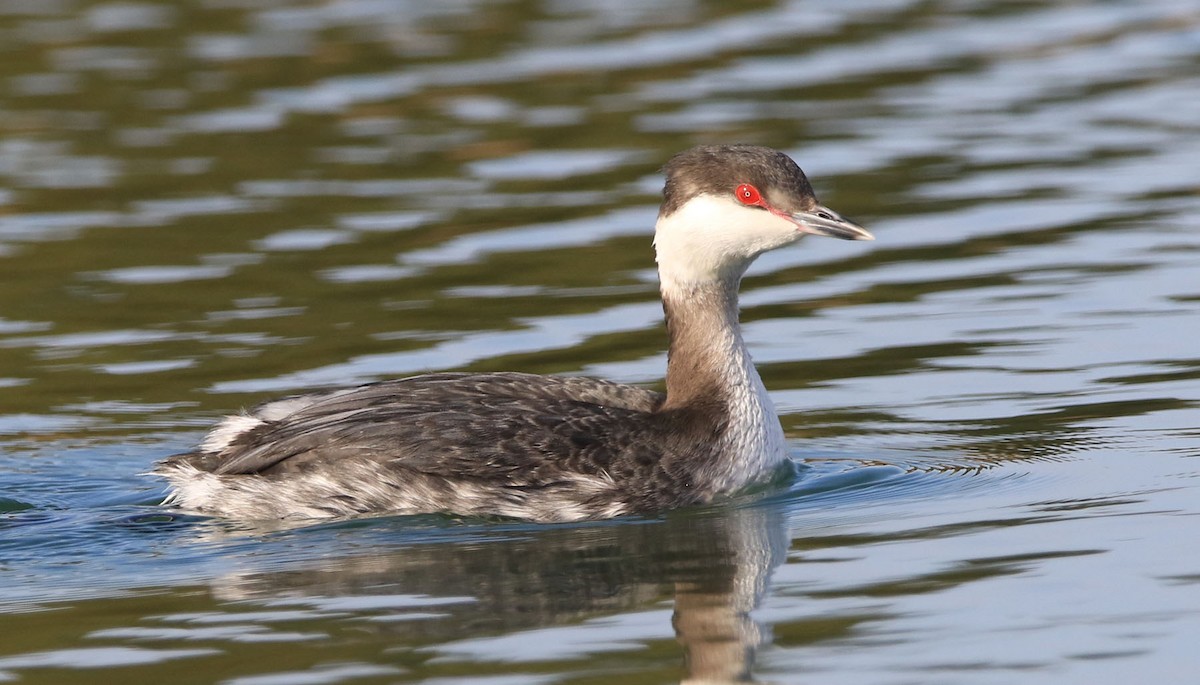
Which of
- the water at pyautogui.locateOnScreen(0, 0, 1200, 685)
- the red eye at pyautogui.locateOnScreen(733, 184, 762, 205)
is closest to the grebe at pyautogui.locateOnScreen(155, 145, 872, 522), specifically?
the red eye at pyautogui.locateOnScreen(733, 184, 762, 205)

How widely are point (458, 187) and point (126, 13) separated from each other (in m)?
8.69

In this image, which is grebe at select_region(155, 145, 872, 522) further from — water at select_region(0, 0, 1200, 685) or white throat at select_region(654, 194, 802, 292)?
water at select_region(0, 0, 1200, 685)

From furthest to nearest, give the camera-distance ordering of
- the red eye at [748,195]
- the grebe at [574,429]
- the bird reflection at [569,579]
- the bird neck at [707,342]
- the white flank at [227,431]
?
the bird neck at [707,342] → the white flank at [227,431] → the red eye at [748,195] → the grebe at [574,429] → the bird reflection at [569,579]

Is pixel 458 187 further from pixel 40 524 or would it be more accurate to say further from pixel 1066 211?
pixel 40 524

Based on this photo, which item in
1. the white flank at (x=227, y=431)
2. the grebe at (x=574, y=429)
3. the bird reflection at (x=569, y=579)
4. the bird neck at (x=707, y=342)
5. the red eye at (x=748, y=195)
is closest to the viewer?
the bird reflection at (x=569, y=579)

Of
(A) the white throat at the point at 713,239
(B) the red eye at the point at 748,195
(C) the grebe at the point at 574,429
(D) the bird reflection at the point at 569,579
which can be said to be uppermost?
(B) the red eye at the point at 748,195

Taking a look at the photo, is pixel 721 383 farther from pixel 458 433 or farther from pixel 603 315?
pixel 603 315

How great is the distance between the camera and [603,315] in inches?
525

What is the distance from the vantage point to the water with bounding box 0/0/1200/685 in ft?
25.1

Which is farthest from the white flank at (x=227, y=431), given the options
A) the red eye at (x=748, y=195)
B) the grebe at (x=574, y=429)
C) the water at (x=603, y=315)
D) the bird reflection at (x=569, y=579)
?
the red eye at (x=748, y=195)

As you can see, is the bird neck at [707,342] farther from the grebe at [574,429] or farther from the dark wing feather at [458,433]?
the dark wing feather at [458,433]

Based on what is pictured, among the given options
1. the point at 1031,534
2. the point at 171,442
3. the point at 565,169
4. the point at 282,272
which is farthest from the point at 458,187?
the point at 1031,534

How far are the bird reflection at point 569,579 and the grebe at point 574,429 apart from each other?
6.9 inches

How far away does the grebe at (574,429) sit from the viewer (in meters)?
9.50
